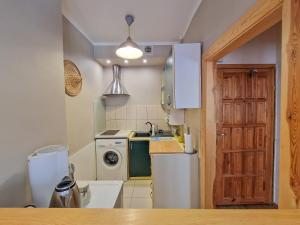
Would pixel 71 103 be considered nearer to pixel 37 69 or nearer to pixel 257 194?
pixel 37 69

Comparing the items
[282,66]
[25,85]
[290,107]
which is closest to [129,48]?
[25,85]

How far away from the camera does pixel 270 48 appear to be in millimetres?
2420

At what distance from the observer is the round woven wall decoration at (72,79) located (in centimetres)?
221

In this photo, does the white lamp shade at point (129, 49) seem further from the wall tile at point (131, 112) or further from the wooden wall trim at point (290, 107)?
→ the wall tile at point (131, 112)

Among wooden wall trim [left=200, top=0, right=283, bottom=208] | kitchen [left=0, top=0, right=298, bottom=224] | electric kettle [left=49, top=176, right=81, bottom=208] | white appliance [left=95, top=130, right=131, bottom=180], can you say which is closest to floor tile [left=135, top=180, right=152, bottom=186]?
kitchen [left=0, top=0, right=298, bottom=224]

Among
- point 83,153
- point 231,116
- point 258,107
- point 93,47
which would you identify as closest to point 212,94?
point 231,116

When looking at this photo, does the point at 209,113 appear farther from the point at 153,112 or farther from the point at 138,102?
the point at 138,102

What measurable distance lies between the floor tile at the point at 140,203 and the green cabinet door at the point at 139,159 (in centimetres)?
77

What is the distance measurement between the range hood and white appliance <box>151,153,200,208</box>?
1949 mm

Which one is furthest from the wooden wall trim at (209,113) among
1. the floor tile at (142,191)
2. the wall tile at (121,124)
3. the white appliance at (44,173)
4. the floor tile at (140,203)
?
the wall tile at (121,124)

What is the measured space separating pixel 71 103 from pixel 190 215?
220 cm

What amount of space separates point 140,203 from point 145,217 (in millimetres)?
2398

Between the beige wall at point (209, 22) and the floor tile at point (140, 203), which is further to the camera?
the floor tile at point (140, 203)

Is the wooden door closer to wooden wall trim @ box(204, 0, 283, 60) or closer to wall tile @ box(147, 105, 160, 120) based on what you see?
Result: wooden wall trim @ box(204, 0, 283, 60)
